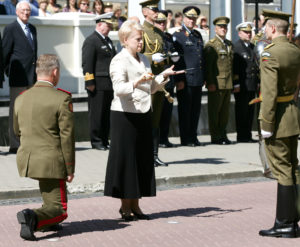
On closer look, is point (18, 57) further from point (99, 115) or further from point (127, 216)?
point (127, 216)

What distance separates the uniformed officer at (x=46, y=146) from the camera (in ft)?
25.7

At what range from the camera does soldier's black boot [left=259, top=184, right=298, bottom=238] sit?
804 centimetres

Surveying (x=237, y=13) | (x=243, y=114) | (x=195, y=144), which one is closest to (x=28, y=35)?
(x=195, y=144)

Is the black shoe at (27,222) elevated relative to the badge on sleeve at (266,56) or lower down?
lower down

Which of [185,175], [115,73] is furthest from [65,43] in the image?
[115,73]

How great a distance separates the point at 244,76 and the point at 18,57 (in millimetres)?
4033

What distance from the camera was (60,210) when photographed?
800 cm

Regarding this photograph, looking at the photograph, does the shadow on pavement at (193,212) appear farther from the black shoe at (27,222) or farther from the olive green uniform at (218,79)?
the olive green uniform at (218,79)

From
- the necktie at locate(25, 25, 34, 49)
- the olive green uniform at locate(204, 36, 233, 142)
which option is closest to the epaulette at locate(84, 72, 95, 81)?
the necktie at locate(25, 25, 34, 49)

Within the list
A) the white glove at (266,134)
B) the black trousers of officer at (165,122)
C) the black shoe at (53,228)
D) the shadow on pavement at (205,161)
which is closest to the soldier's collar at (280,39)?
the white glove at (266,134)

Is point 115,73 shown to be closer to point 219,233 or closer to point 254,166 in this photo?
point 219,233

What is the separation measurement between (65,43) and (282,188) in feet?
32.0

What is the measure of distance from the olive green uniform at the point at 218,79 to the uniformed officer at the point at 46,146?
737cm

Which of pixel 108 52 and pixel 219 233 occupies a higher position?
pixel 108 52
